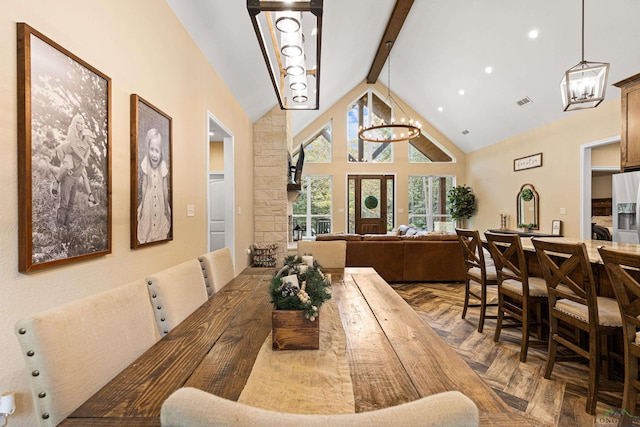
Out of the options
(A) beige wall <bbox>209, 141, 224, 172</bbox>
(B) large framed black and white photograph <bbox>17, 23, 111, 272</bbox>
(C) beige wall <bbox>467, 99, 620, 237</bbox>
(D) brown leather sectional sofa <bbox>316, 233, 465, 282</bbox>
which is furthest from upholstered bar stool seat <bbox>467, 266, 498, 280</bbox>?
(A) beige wall <bbox>209, 141, 224, 172</bbox>

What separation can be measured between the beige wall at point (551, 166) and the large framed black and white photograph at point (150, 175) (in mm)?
5828

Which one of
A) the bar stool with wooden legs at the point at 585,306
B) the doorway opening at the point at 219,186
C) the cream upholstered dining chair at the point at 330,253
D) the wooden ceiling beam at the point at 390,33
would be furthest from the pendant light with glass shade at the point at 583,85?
the doorway opening at the point at 219,186

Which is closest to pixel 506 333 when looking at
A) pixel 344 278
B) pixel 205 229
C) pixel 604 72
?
pixel 344 278

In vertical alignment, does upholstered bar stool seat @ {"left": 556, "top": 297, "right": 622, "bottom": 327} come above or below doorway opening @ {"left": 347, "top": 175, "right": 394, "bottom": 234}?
below

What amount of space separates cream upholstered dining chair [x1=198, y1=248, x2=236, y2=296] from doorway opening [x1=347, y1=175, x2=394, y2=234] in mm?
6616

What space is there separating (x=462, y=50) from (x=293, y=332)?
618cm

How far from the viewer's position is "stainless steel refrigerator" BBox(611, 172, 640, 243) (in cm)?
363

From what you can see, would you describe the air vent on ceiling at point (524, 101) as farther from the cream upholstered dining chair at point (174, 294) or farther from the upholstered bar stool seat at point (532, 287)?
the cream upholstered dining chair at point (174, 294)

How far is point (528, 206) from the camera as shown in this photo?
6359mm

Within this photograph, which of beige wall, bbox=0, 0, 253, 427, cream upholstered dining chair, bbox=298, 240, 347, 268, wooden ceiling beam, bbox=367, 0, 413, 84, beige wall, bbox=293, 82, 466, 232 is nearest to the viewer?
beige wall, bbox=0, 0, 253, 427

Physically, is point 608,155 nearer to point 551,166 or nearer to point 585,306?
point 551,166

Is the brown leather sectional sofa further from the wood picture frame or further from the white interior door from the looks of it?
the wood picture frame

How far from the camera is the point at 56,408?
0.76m

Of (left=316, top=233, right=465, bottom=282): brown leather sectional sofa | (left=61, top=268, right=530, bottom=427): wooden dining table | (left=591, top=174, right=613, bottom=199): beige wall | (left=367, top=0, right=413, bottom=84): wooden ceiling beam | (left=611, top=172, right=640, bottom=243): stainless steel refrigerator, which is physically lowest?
(left=316, top=233, right=465, bottom=282): brown leather sectional sofa
